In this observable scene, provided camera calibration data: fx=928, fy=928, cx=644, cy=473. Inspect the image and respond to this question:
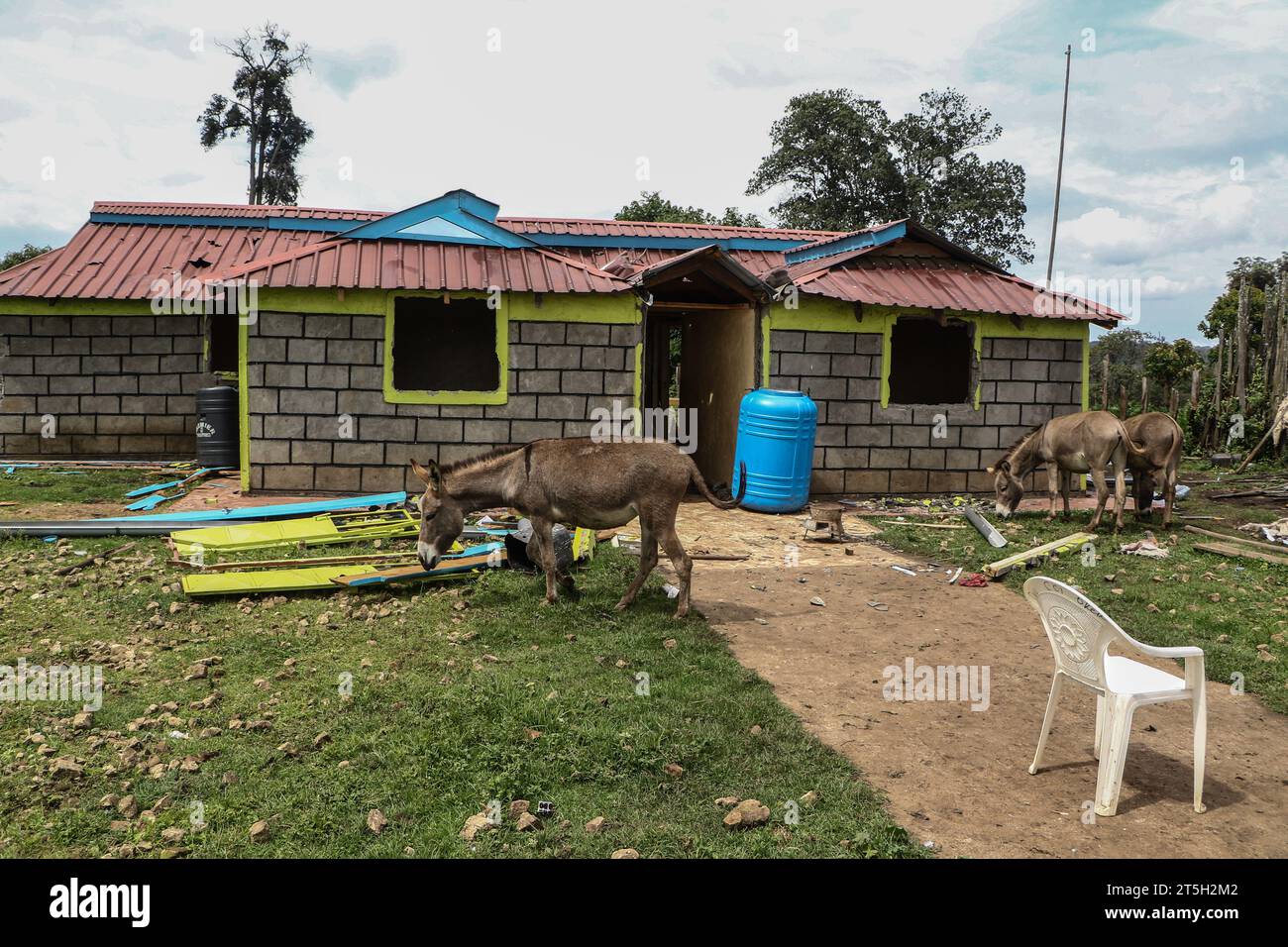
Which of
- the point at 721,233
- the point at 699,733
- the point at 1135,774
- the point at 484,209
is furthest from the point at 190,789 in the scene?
the point at 721,233

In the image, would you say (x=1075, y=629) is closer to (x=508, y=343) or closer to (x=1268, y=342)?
(x=508, y=343)

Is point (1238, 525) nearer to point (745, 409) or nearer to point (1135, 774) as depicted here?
point (745, 409)

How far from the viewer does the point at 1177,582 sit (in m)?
9.30

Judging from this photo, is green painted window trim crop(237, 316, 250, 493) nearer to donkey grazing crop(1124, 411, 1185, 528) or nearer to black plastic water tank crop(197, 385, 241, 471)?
black plastic water tank crop(197, 385, 241, 471)

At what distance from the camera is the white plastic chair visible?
441 centimetres

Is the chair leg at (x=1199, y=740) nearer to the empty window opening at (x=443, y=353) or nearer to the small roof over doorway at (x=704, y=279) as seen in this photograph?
the small roof over doorway at (x=704, y=279)

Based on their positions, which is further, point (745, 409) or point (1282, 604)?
point (745, 409)

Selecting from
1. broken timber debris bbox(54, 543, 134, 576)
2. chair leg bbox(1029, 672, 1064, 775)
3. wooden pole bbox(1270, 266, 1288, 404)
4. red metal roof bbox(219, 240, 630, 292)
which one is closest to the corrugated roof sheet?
red metal roof bbox(219, 240, 630, 292)

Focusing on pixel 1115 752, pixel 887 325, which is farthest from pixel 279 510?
pixel 1115 752

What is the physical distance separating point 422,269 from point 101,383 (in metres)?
7.63

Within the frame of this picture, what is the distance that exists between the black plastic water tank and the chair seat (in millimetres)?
13905

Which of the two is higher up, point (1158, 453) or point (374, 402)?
point (374, 402)

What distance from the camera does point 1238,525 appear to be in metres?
12.5

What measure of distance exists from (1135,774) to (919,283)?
35.7 feet
